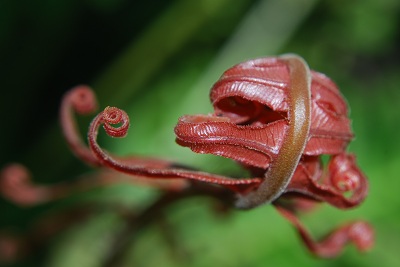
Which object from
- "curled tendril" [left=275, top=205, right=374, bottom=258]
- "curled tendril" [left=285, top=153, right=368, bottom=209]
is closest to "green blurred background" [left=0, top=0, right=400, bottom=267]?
"curled tendril" [left=275, top=205, right=374, bottom=258]

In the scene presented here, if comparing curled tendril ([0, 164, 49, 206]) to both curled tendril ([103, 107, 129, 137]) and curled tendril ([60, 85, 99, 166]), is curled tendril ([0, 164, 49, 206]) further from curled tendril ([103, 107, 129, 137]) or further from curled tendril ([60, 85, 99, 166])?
curled tendril ([103, 107, 129, 137])

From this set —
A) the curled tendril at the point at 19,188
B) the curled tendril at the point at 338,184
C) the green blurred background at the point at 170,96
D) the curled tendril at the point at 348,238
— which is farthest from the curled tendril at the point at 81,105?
the green blurred background at the point at 170,96

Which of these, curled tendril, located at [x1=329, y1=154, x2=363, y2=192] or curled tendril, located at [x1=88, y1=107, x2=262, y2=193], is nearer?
curled tendril, located at [x1=88, y1=107, x2=262, y2=193]

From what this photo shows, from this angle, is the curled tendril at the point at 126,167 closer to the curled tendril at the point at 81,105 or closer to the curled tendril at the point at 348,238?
the curled tendril at the point at 81,105

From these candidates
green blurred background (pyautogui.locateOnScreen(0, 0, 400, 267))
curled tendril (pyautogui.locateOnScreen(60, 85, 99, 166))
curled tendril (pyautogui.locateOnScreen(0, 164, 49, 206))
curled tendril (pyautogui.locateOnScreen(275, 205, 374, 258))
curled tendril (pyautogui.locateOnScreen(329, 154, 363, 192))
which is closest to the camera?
curled tendril (pyautogui.locateOnScreen(329, 154, 363, 192))

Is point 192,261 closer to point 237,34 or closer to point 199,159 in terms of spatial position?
point 199,159

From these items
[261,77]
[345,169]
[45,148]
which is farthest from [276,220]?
[261,77]

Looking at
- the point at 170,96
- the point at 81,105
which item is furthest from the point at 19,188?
the point at 170,96

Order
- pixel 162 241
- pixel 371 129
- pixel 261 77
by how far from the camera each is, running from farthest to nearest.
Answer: pixel 371 129
pixel 162 241
pixel 261 77
